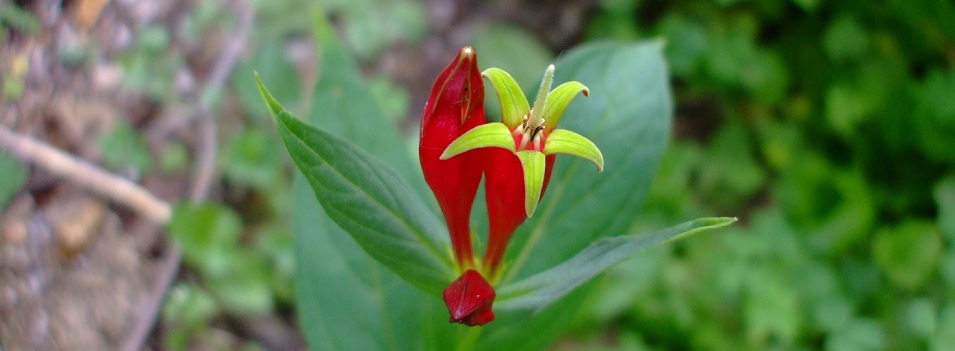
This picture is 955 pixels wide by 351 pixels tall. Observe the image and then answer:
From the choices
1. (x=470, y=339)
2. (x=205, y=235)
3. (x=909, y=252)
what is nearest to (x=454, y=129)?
(x=470, y=339)

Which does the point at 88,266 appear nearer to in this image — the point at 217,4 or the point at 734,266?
the point at 217,4

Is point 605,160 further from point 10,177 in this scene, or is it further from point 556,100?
point 10,177

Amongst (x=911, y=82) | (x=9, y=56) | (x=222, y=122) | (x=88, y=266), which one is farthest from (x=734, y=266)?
(x=9, y=56)

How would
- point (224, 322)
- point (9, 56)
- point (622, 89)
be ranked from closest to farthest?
point (622, 89)
point (224, 322)
point (9, 56)

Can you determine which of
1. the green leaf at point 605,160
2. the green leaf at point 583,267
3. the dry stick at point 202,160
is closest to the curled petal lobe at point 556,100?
the green leaf at point 583,267

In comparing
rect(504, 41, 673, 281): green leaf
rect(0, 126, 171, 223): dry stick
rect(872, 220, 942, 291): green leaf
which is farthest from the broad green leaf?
rect(872, 220, 942, 291): green leaf

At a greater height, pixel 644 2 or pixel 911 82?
pixel 644 2

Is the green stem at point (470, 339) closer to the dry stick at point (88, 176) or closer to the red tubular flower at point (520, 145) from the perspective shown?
the red tubular flower at point (520, 145)

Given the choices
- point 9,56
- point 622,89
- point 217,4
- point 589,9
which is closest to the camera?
point 622,89
